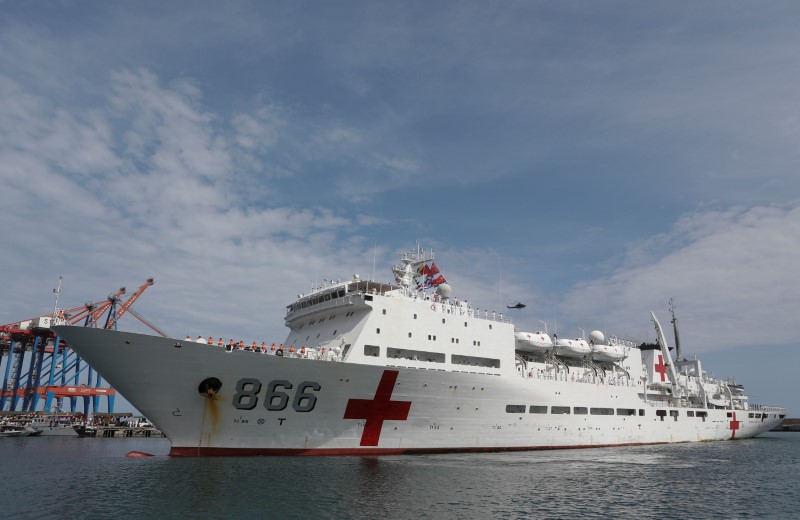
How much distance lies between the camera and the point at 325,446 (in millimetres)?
18625

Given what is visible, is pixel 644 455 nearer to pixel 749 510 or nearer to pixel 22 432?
pixel 749 510

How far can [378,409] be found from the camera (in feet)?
63.0

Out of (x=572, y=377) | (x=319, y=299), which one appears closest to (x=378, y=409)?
(x=319, y=299)

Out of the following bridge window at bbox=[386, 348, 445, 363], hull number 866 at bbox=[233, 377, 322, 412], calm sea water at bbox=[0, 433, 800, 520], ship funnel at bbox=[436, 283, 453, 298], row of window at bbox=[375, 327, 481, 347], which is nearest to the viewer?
calm sea water at bbox=[0, 433, 800, 520]

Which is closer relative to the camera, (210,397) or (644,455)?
(210,397)

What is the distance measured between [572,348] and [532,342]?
298 cm

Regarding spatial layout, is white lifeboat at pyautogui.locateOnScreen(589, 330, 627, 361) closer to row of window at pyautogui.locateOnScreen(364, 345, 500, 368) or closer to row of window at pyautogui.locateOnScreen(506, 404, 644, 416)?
row of window at pyautogui.locateOnScreen(506, 404, 644, 416)

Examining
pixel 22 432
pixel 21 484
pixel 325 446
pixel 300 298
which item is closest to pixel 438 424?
pixel 325 446

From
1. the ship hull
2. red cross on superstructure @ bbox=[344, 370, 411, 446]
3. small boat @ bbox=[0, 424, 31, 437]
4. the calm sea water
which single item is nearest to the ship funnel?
the ship hull

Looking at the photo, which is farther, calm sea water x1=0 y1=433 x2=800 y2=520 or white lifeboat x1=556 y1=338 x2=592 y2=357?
white lifeboat x1=556 y1=338 x2=592 y2=357

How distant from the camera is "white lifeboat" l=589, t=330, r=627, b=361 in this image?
94.6ft

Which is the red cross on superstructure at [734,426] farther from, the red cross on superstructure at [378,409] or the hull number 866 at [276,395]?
the hull number 866 at [276,395]

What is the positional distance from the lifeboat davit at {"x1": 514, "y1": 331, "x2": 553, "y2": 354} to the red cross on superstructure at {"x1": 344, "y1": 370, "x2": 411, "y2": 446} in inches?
337

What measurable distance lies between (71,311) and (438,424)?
47.0 meters
